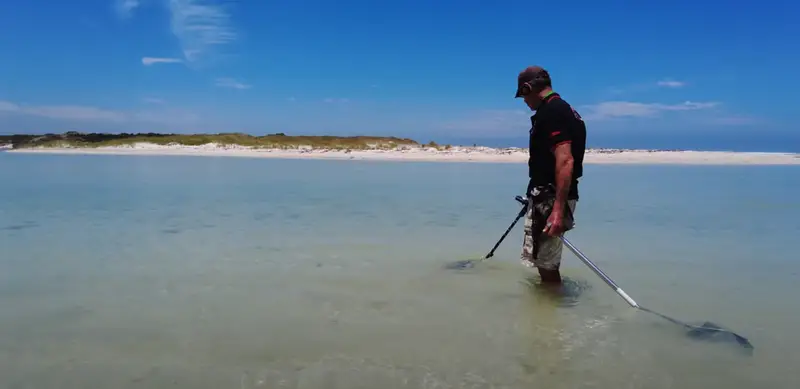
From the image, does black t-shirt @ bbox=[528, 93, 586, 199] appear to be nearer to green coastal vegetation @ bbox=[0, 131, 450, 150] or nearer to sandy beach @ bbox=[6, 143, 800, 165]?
sandy beach @ bbox=[6, 143, 800, 165]

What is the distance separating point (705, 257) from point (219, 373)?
18.8ft

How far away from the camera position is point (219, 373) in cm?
368

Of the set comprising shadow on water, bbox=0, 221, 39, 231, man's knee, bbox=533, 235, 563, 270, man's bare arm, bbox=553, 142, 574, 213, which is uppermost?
man's bare arm, bbox=553, 142, 574, 213

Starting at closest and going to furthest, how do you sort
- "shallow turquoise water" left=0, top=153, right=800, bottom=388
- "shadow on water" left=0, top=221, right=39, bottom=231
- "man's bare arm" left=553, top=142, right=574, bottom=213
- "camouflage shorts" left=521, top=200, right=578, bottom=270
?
1. "shallow turquoise water" left=0, top=153, right=800, bottom=388
2. "man's bare arm" left=553, top=142, right=574, bottom=213
3. "camouflage shorts" left=521, top=200, right=578, bottom=270
4. "shadow on water" left=0, top=221, right=39, bottom=231

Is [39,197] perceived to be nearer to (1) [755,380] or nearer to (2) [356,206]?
(2) [356,206]

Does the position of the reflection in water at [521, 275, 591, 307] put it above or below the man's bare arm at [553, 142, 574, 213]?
below

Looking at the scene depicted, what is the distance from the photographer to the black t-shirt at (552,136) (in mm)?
4859

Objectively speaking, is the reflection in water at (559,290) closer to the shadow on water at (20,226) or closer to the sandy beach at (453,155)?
the shadow on water at (20,226)

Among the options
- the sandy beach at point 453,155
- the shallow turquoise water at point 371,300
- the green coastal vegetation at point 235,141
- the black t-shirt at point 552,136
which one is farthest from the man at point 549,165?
the green coastal vegetation at point 235,141

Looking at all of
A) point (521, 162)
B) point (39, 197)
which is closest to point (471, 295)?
point (39, 197)

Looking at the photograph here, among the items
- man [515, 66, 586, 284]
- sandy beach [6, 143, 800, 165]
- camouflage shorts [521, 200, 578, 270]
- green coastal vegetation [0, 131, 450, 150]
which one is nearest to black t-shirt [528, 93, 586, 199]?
man [515, 66, 586, 284]

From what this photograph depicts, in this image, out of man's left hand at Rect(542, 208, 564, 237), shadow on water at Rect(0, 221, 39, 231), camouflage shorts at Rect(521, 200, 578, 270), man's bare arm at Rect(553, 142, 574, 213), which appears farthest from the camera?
shadow on water at Rect(0, 221, 39, 231)

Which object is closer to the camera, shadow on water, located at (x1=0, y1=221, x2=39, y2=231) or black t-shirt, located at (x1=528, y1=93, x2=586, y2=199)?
black t-shirt, located at (x1=528, y1=93, x2=586, y2=199)

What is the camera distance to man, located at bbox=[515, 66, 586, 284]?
4.85 m
